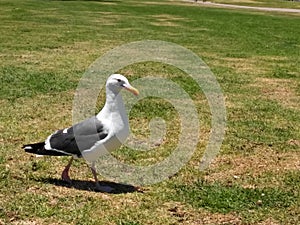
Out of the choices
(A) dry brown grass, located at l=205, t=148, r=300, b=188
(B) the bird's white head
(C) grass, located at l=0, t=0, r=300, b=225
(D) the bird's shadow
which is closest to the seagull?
(B) the bird's white head

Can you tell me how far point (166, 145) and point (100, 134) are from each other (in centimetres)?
271

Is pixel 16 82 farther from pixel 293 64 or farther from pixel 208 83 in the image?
pixel 293 64

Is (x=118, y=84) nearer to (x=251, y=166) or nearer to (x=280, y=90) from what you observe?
(x=251, y=166)

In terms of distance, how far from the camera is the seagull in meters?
6.38

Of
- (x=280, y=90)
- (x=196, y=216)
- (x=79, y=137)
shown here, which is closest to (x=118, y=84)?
(x=79, y=137)

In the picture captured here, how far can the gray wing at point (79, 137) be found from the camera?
6449 millimetres

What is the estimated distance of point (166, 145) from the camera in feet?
29.4

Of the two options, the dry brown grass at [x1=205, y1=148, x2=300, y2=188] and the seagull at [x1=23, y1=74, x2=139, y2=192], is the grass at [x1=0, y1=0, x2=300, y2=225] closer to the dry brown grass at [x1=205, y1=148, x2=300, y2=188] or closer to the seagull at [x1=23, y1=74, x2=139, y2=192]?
the dry brown grass at [x1=205, y1=148, x2=300, y2=188]

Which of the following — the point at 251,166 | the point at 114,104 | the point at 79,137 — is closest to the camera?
the point at 114,104

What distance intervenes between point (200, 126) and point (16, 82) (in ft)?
17.7

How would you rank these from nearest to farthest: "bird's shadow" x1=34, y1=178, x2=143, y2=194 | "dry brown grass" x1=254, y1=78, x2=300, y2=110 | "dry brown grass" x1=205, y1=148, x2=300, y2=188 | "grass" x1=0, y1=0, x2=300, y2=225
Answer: "grass" x1=0, y1=0, x2=300, y2=225, "bird's shadow" x1=34, y1=178, x2=143, y2=194, "dry brown grass" x1=205, y1=148, x2=300, y2=188, "dry brown grass" x1=254, y1=78, x2=300, y2=110

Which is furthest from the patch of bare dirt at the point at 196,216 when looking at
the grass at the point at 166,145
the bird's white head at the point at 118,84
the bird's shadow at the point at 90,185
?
the bird's white head at the point at 118,84

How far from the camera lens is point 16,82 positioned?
13305 millimetres

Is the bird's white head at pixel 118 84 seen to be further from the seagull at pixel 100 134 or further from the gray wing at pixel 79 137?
the gray wing at pixel 79 137
